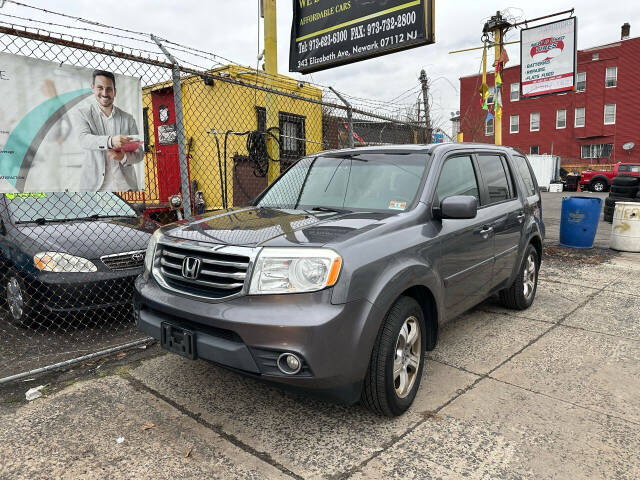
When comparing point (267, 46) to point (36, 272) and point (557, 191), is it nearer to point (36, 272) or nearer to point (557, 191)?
point (36, 272)

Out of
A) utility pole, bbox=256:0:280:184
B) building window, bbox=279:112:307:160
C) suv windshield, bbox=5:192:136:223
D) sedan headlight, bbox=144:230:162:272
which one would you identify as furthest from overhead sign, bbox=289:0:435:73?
sedan headlight, bbox=144:230:162:272

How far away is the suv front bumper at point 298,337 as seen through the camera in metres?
2.32

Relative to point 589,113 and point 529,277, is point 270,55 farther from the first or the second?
point 589,113

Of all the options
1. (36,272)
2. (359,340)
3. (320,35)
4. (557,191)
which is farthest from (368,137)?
(557,191)

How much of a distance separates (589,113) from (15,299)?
140ft

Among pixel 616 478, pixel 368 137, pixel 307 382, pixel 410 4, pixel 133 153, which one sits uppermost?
pixel 410 4


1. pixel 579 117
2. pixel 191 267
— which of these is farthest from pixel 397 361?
pixel 579 117

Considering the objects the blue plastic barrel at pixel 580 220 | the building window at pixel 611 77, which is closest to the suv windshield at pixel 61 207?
the blue plastic barrel at pixel 580 220

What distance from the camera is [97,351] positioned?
384 centimetres

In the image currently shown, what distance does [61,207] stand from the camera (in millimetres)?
4992

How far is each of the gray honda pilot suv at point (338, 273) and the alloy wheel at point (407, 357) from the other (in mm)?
11

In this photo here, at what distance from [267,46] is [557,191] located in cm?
2742

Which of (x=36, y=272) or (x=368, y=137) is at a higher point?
(x=368, y=137)

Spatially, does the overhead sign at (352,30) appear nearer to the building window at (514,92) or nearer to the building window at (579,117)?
the building window at (579,117)
